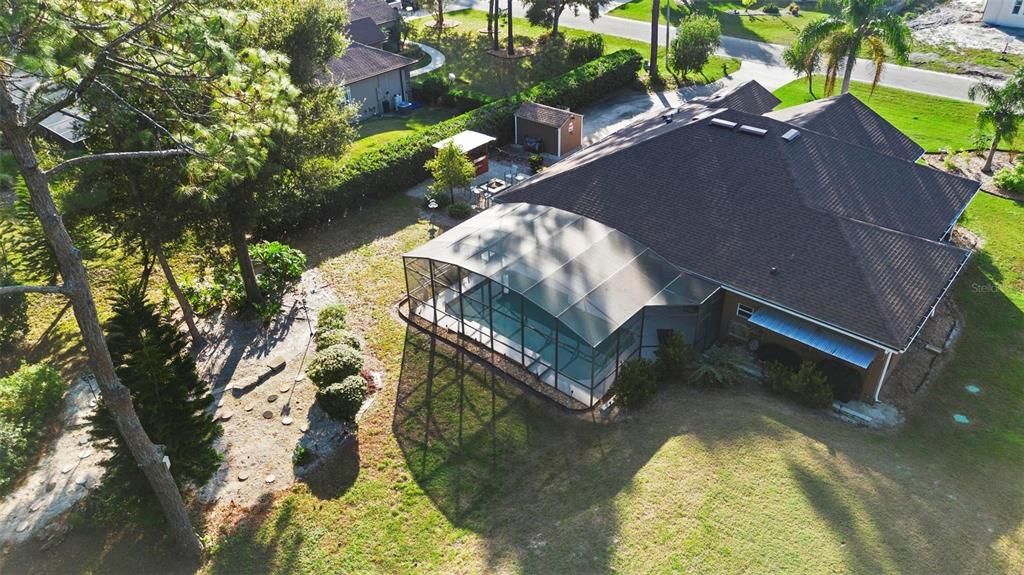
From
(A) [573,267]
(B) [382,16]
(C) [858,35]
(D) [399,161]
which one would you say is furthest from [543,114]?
(B) [382,16]

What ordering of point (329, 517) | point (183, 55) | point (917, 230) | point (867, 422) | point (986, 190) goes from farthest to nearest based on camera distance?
1. point (986, 190)
2. point (917, 230)
3. point (867, 422)
4. point (329, 517)
5. point (183, 55)

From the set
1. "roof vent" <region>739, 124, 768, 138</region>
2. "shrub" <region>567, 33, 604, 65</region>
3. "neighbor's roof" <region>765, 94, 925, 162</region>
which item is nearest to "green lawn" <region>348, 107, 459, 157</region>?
"shrub" <region>567, 33, 604, 65</region>

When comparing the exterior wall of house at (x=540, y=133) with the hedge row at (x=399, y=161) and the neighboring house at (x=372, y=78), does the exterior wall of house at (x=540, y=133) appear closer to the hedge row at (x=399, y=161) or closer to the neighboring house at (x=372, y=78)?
the hedge row at (x=399, y=161)

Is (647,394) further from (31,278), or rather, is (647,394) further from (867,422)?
(31,278)

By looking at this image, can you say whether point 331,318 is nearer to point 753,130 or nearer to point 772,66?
point 753,130

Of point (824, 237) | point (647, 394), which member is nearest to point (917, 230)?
point (824, 237)

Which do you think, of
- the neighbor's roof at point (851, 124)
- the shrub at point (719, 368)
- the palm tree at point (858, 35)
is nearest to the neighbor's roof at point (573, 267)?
the shrub at point (719, 368)
